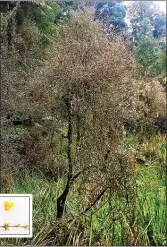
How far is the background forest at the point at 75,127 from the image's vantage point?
2.73 metres

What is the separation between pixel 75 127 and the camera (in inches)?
115

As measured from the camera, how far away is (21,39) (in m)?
2.94

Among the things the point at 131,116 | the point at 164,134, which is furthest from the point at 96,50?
the point at 164,134

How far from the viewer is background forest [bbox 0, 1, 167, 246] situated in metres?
2.73

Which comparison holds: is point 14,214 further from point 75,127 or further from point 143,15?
point 143,15

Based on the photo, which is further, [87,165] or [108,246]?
[87,165]

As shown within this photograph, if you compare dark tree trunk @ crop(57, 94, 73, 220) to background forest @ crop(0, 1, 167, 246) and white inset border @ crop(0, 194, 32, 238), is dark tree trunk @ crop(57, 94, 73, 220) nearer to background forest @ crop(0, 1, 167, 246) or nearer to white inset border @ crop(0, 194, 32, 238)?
background forest @ crop(0, 1, 167, 246)

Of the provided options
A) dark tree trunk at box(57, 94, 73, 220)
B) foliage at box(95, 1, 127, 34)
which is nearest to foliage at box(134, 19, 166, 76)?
foliage at box(95, 1, 127, 34)

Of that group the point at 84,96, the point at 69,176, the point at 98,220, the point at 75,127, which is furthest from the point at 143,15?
the point at 98,220

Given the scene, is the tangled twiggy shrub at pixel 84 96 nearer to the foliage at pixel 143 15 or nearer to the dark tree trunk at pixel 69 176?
the dark tree trunk at pixel 69 176

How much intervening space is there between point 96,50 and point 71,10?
26cm

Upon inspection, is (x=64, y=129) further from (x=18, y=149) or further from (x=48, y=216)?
(x=48, y=216)

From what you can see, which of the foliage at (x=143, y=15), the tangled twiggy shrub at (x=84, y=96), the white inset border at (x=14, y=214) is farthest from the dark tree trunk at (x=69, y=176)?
the foliage at (x=143, y=15)

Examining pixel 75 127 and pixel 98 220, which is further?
pixel 75 127
